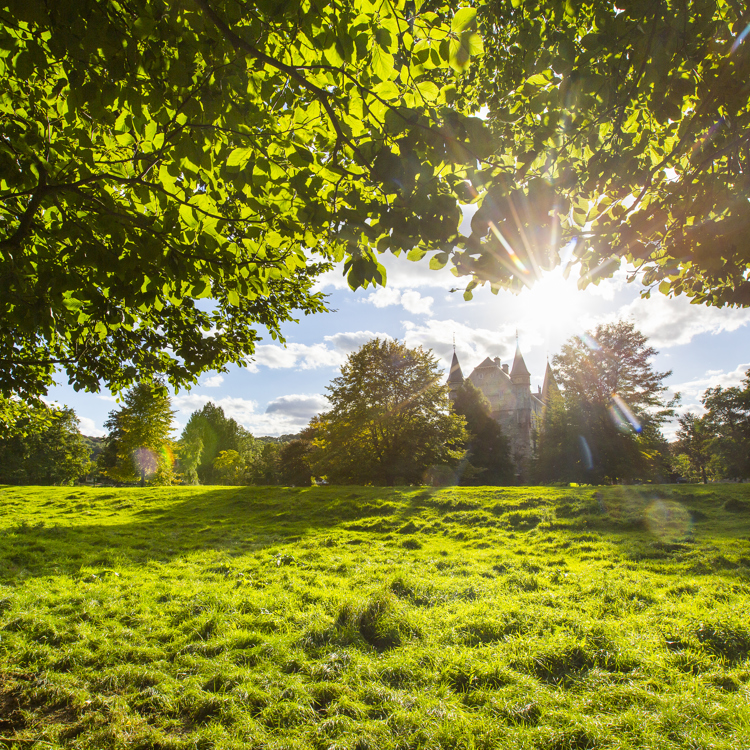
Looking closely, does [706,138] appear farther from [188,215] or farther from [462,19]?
[188,215]

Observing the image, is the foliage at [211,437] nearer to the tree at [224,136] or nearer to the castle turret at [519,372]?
the castle turret at [519,372]

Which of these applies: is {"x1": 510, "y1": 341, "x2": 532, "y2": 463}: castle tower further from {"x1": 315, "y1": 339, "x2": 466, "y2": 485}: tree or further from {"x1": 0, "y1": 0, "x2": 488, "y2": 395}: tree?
{"x1": 0, "y1": 0, "x2": 488, "y2": 395}: tree

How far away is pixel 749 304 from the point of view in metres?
5.34

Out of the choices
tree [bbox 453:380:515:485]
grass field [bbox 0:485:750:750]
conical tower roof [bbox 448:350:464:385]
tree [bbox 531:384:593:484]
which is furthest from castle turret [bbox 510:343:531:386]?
grass field [bbox 0:485:750:750]

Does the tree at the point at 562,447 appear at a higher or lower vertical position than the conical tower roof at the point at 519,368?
lower

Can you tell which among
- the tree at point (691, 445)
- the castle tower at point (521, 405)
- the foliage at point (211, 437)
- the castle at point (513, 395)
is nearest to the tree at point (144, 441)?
the foliage at point (211, 437)

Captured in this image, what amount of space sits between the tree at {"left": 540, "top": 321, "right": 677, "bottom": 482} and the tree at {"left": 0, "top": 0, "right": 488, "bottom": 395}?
3267cm

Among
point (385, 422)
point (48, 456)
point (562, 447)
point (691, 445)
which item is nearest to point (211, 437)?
point (48, 456)

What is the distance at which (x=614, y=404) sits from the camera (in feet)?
106

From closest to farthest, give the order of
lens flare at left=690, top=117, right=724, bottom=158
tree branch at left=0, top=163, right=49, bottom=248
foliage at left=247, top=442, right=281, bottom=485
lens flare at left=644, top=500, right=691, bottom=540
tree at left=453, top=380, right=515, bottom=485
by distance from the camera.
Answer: tree branch at left=0, top=163, right=49, bottom=248 < lens flare at left=690, top=117, right=724, bottom=158 < lens flare at left=644, top=500, right=691, bottom=540 < tree at left=453, top=380, right=515, bottom=485 < foliage at left=247, top=442, right=281, bottom=485

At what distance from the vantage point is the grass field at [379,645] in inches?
125

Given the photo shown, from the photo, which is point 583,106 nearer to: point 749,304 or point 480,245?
point 480,245

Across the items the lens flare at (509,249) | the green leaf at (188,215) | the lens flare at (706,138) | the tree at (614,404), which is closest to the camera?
the lens flare at (509,249)

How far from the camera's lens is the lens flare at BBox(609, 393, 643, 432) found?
102 ft
